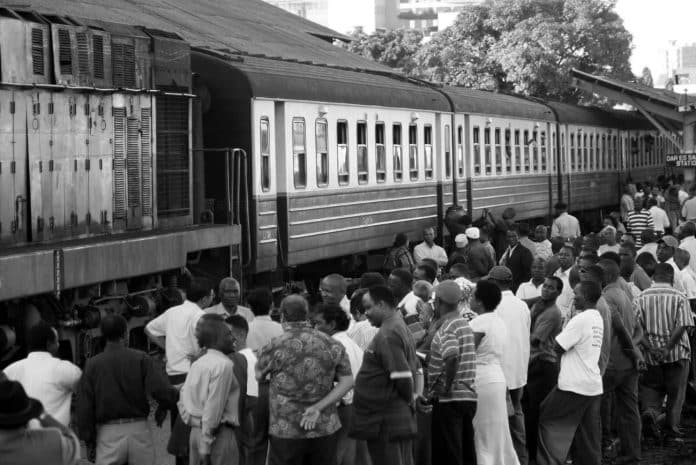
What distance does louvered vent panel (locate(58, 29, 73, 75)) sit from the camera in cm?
1255

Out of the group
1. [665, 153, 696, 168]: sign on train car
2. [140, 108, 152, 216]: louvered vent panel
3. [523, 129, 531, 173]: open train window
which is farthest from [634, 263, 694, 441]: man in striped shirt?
[665, 153, 696, 168]: sign on train car

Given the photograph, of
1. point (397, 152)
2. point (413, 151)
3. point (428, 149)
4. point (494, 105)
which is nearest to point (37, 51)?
point (397, 152)

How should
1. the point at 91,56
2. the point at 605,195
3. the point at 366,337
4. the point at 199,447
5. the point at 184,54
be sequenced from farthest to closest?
the point at 605,195 < the point at 184,54 < the point at 91,56 < the point at 366,337 < the point at 199,447

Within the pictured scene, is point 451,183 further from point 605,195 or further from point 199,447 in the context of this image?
point 199,447

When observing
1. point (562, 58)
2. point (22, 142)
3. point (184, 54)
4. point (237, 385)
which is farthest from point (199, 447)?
point (562, 58)

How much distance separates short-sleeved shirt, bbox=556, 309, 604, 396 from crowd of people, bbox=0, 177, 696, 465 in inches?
0.4

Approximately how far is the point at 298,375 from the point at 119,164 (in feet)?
20.9

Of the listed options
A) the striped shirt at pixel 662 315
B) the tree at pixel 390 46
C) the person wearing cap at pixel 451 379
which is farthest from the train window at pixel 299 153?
the tree at pixel 390 46

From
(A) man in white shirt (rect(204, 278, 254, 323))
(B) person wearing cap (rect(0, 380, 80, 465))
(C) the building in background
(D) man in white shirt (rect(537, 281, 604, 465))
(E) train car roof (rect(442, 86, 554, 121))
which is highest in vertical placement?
(C) the building in background

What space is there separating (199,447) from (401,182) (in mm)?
14049

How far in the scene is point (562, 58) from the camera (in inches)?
1996

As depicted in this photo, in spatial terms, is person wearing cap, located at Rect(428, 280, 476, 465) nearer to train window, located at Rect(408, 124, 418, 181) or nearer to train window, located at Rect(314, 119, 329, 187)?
train window, located at Rect(314, 119, 329, 187)

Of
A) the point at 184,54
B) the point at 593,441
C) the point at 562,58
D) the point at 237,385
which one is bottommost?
the point at 593,441

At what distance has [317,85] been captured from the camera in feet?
61.3
